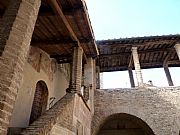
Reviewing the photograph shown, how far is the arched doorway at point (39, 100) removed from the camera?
326 inches

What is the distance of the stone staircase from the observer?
12.0 feet

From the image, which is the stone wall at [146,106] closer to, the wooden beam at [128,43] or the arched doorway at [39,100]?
the arched doorway at [39,100]

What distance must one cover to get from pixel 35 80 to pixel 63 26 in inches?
106

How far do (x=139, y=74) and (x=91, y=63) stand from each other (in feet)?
8.89

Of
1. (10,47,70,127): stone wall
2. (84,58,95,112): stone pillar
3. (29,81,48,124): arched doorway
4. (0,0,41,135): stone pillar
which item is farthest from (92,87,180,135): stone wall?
(0,0,41,135): stone pillar

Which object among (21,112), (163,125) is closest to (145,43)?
(163,125)

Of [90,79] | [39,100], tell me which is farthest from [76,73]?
[39,100]

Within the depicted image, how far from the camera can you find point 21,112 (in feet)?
22.8

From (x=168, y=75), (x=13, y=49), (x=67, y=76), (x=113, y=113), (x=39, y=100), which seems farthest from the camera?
(x=168, y=75)

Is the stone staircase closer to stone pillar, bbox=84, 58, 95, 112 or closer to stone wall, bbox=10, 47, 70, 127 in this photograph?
stone wall, bbox=10, 47, 70, 127

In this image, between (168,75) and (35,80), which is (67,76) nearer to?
(35,80)

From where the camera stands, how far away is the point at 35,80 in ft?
26.3

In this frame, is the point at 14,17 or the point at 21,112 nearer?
the point at 14,17

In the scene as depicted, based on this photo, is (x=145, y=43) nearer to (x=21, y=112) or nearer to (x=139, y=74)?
(x=139, y=74)
